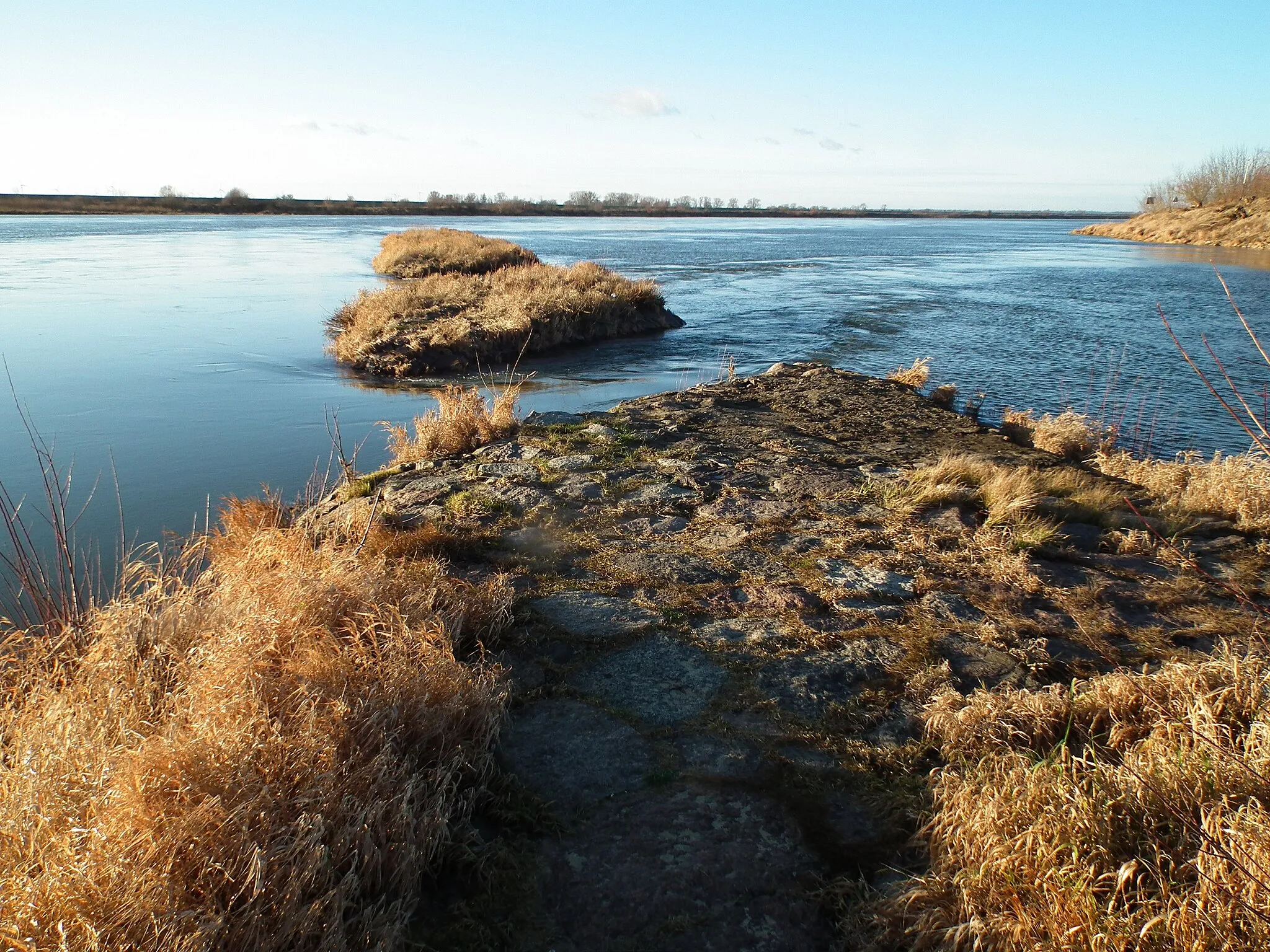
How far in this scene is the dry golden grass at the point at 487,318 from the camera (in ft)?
48.9

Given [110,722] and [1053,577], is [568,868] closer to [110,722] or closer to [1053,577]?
[110,722]

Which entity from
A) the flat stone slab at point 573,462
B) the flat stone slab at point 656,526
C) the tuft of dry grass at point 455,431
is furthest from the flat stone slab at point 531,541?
the tuft of dry grass at point 455,431

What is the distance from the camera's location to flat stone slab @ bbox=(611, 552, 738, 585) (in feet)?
16.0

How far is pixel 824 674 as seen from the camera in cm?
387

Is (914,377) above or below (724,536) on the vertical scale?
above

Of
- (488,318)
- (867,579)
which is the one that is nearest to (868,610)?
(867,579)

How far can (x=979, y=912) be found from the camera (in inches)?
99.1

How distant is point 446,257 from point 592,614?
2764cm

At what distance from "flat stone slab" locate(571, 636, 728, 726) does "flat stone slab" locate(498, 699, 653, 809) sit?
0.14 metres

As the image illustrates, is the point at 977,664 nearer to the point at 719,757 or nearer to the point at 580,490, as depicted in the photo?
the point at 719,757

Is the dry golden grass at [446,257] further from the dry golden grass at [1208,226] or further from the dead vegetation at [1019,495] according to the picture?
the dry golden grass at [1208,226]

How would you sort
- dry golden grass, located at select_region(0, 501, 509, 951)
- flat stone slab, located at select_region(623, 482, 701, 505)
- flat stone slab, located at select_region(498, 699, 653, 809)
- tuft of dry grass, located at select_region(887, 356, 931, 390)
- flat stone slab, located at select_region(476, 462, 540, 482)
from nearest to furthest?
dry golden grass, located at select_region(0, 501, 509, 951), flat stone slab, located at select_region(498, 699, 653, 809), flat stone slab, located at select_region(623, 482, 701, 505), flat stone slab, located at select_region(476, 462, 540, 482), tuft of dry grass, located at select_region(887, 356, 931, 390)

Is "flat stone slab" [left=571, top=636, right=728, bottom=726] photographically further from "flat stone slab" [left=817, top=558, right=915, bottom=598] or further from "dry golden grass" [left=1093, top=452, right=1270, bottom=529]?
"dry golden grass" [left=1093, top=452, right=1270, bottom=529]

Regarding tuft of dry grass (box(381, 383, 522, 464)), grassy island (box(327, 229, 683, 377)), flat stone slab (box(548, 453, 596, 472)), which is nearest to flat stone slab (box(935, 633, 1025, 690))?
flat stone slab (box(548, 453, 596, 472))
